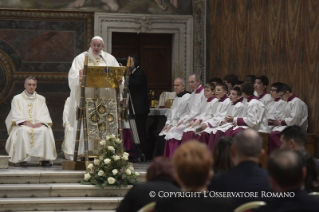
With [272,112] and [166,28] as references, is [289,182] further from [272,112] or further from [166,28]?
[166,28]

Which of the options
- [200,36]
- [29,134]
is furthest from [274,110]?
[200,36]

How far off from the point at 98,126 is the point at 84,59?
102cm

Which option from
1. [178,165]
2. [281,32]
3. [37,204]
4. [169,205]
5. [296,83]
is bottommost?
[37,204]

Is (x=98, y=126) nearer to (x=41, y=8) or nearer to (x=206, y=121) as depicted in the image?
(x=206, y=121)

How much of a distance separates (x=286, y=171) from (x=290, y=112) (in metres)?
6.58

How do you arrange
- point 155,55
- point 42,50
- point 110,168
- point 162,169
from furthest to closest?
1. point 155,55
2. point 42,50
3. point 110,168
4. point 162,169

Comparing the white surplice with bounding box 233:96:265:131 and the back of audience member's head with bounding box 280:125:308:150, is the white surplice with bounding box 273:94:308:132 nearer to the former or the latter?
the white surplice with bounding box 233:96:265:131

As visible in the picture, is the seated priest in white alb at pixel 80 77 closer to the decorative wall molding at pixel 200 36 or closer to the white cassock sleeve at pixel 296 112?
the white cassock sleeve at pixel 296 112

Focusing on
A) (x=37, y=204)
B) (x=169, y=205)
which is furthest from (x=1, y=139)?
(x=169, y=205)

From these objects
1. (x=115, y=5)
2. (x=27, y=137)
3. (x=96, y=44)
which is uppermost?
(x=115, y=5)

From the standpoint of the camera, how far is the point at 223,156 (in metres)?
4.68

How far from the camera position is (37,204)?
26.8 ft

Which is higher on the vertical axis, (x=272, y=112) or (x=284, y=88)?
(x=284, y=88)

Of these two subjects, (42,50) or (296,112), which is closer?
(296,112)
